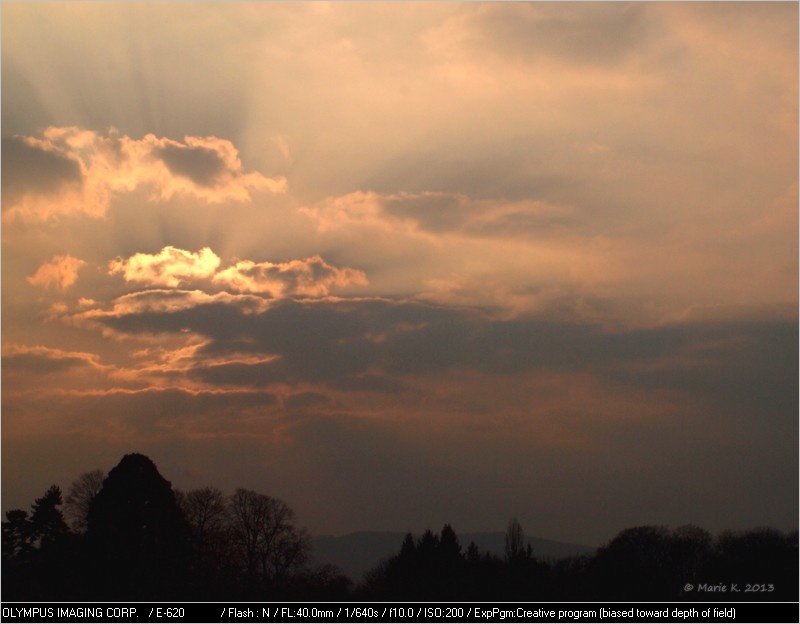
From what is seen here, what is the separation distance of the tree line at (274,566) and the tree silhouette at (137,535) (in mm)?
89

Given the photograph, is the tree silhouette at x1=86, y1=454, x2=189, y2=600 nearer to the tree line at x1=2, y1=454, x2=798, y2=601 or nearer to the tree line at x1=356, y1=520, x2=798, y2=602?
the tree line at x1=2, y1=454, x2=798, y2=601

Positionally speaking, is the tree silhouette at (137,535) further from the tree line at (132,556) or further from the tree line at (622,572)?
the tree line at (622,572)

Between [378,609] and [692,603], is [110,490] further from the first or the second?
[692,603]

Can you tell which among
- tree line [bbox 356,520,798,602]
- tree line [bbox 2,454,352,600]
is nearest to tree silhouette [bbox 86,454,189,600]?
tree line [bbox 2,454,352,600]

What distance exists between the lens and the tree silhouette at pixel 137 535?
69250 millimetres

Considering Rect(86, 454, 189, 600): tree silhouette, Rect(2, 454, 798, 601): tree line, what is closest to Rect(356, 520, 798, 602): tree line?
Rect(2, 454, 798, 601): tree line

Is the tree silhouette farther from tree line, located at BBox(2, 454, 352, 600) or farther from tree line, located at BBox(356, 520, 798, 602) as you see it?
tree line, located at BBox(356, 520, 798, 602)

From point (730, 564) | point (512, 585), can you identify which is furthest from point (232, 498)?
point (730, 564)

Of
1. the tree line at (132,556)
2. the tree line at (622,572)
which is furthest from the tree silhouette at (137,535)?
the tree line at (622,572)

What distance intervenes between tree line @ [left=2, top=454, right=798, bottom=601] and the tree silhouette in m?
0.09

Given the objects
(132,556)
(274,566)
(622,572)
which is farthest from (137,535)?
(622,572)

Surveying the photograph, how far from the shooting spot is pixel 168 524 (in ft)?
249

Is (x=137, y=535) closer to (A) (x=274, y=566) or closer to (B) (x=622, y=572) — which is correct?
(A) (x=274, y=566)

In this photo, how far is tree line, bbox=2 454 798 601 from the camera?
6838 centimetres
